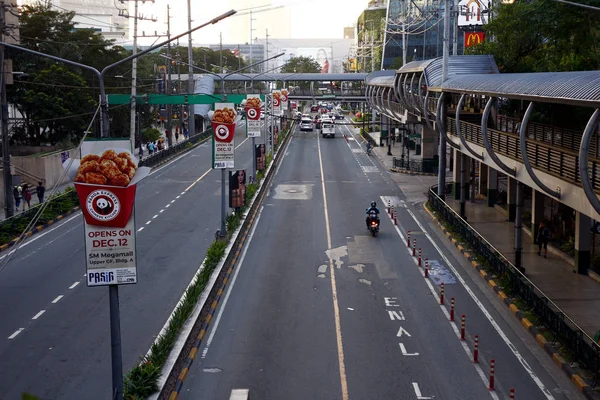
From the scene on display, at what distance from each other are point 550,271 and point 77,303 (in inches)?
623

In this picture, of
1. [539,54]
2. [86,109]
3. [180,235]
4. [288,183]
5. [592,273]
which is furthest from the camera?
[86,109]

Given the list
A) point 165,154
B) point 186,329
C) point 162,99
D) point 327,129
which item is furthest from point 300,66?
point 186,329

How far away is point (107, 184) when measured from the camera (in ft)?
43.9

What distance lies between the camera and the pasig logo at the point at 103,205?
1343 cm

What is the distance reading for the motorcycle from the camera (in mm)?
36156

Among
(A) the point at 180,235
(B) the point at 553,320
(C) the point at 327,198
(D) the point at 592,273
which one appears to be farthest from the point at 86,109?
(B) the point at 553,320

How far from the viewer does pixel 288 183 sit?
5519cm

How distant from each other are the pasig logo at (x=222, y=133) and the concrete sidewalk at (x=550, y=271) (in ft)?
37.6

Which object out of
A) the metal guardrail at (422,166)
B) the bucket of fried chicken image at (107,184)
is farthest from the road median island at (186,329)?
the metal guardrail at (422,166)

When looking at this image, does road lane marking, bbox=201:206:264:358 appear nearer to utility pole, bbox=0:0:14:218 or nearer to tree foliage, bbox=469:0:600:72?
utility pole, bbox=0:0:14:218

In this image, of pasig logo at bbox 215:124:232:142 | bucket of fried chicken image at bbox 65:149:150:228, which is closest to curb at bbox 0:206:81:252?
pasig logo at bbox 215:124:232:142

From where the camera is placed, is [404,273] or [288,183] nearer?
[404,273]

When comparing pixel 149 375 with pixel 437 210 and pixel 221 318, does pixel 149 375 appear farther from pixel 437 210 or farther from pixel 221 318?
pixel 437 210

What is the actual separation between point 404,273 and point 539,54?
22.9 metres
